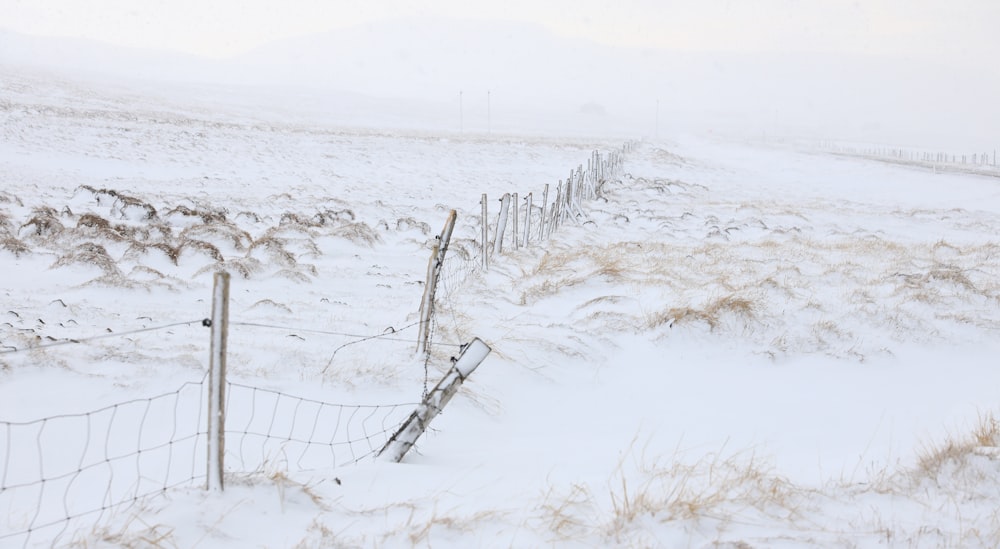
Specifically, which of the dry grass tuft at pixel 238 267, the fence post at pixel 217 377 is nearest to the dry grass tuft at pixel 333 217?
the dry grass tuft at pixel 238 267

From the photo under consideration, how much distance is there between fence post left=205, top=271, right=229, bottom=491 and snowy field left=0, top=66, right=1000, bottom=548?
0.15 m

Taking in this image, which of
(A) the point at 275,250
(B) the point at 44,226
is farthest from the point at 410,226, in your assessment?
(B) the point at 44,226

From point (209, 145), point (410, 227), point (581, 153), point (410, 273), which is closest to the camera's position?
point (410, 273)

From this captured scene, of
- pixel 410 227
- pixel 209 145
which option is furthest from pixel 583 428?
pixel 209 145

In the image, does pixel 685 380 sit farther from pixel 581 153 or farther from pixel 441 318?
pixel 581 153

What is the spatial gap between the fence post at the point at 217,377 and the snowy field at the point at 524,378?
15 centimetres

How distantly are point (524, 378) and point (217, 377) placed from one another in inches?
139

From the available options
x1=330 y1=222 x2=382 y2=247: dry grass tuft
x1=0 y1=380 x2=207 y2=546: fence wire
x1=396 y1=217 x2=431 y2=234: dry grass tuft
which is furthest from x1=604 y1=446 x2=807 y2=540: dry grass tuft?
x1=396 y1=217 x2=431 y2=234: dry grass tuft

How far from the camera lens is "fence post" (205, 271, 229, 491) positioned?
3111 millimetres

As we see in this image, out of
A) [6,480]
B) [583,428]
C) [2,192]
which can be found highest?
[2,192]

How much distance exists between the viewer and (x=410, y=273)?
1066 centimetres

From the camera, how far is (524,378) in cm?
632

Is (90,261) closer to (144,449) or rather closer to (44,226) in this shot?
(44,226)

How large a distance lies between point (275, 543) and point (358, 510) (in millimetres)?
485
